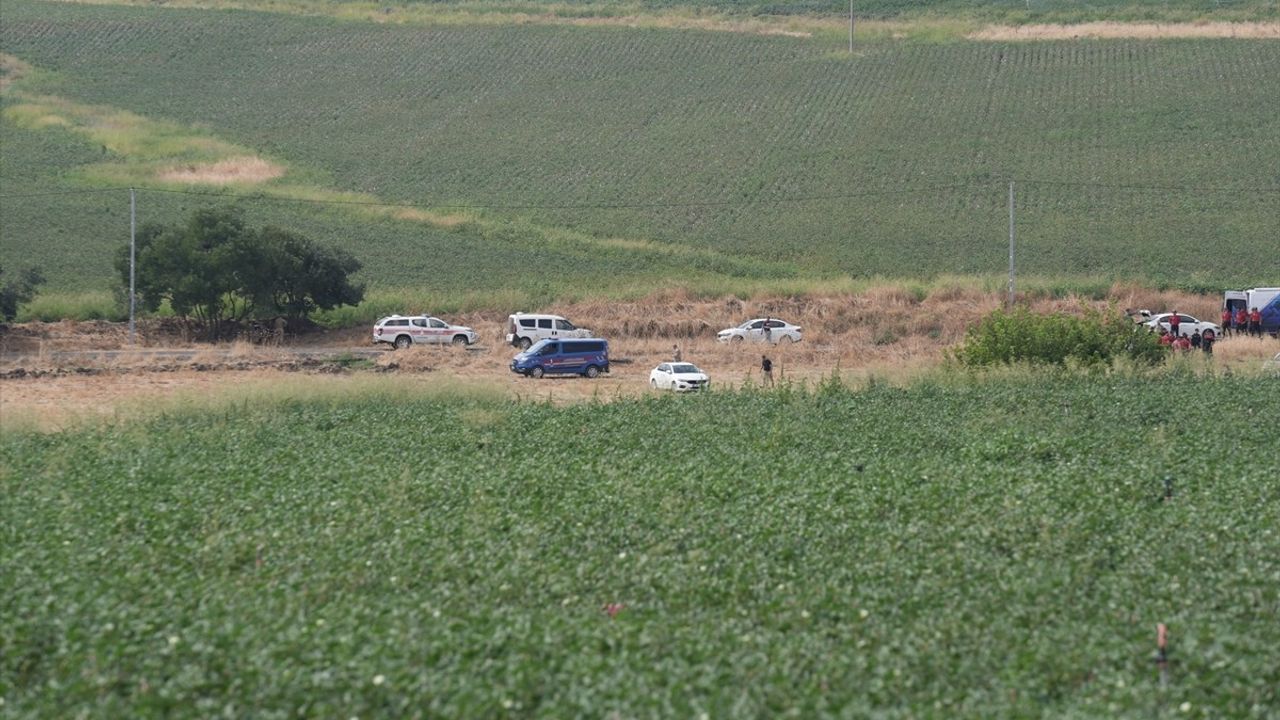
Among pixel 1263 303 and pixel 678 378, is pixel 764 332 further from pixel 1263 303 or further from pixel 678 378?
pixel 1263 303

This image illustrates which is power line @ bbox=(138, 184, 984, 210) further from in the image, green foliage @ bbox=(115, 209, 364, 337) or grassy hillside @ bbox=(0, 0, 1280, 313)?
green foliage @ bbox=(115, 209, 364, 337)

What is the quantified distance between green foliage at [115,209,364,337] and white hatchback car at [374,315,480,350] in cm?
344

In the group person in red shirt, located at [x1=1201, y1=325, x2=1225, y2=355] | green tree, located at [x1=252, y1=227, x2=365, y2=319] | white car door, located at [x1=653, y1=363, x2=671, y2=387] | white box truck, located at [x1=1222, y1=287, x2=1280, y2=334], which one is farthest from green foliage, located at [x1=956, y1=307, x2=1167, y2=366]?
green tree, located at [x1=252, y1=227, x2=365, y2=319]

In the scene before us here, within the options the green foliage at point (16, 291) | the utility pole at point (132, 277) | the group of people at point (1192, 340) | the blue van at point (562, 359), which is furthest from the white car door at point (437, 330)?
the group of people at point (1192, 340)

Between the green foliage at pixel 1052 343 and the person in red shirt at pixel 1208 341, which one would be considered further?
the person in red shirt at pixel 1208 341

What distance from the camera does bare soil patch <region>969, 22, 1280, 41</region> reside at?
97.1 metres

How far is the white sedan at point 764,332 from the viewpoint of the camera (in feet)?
158

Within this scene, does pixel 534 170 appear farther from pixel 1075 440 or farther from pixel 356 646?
pixel 356 646

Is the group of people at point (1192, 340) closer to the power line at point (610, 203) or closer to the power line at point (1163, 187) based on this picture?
the power line at point (1163, 187)

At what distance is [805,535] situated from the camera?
1678 centimetres

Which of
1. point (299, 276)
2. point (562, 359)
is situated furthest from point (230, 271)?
point (562, 359)

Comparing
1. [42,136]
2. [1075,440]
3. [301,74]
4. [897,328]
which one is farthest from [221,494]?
[301,74]

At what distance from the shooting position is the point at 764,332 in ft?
159

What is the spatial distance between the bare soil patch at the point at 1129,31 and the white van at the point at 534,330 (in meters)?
64.4
